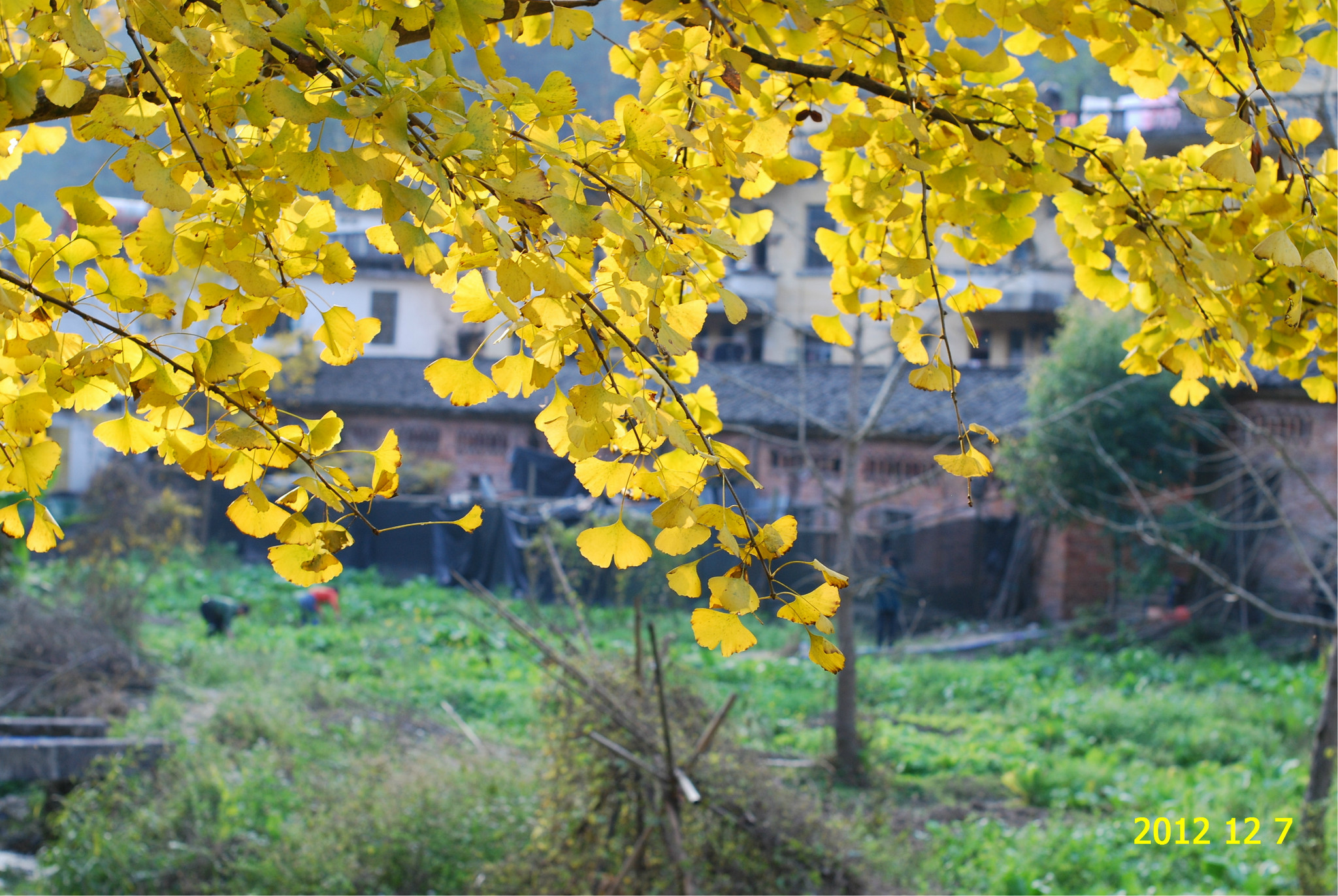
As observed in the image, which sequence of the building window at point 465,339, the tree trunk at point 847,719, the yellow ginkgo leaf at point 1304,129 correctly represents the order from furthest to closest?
the building window at point 465,339 < the tree trunk at point 847,719 < the yellow ginkgo leaf at point 1304,129

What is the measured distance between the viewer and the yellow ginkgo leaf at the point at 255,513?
1285 millimetres

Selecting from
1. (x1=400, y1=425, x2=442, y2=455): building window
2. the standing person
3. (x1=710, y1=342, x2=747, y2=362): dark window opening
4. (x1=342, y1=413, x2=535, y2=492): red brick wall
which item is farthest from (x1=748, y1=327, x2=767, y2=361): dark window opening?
the standing person

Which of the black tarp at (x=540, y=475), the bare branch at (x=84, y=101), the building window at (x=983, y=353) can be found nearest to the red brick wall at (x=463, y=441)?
the black tarp at (x=540, y=475)

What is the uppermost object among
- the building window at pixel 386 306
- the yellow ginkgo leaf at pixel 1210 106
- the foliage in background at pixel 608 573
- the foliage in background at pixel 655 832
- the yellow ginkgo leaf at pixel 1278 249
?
the building window at pixel 386 306

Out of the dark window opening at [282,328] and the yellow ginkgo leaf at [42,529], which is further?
the dark window opening at [282,328]

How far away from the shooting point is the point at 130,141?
3.96ft

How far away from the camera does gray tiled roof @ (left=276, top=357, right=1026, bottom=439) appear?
12461mm

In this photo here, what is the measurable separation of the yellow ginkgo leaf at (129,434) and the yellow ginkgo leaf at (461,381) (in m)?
0.44

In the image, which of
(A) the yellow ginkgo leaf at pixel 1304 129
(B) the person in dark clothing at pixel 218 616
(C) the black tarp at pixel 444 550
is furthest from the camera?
(C) the black tarp at pixel 444 550

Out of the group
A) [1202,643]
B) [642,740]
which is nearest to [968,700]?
[1202,643]

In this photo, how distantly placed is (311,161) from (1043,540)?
11.2 meters

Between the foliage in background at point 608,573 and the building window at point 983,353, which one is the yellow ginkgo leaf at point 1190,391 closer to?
the foliage in background at point 608,573

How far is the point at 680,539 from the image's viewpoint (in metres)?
1.08

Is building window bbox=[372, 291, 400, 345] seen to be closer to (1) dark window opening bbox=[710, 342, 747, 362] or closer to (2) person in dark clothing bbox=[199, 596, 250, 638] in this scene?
(1) dark window opening bbox=[710, 342, 747, 362]
